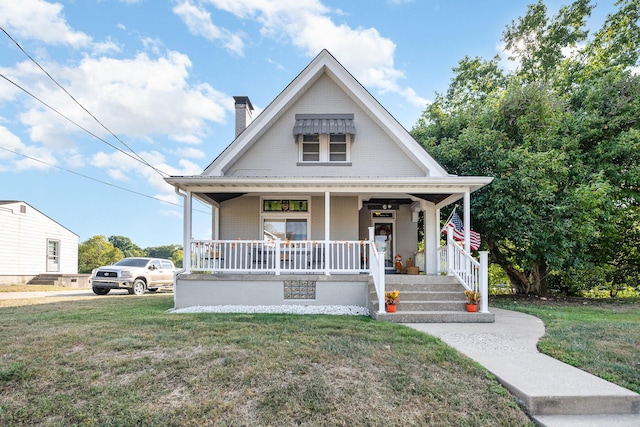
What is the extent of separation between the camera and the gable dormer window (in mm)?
11234

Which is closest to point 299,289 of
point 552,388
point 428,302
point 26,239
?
point 428,302

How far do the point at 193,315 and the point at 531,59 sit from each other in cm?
2150

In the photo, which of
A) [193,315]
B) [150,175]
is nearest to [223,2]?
[193,315]

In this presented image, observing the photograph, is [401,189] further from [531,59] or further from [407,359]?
[531,59]

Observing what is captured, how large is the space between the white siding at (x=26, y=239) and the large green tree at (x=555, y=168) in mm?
22421

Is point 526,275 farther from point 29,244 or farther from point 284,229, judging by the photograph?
point 29,244

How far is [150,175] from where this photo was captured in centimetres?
2170

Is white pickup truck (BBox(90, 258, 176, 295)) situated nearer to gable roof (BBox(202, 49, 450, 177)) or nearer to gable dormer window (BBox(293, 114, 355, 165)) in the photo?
gable roof (BBox(202, 49, 450, 177))

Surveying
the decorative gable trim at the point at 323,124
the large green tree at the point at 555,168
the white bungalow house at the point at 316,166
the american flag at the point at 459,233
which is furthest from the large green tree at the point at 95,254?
the american flag at the point at 459,233

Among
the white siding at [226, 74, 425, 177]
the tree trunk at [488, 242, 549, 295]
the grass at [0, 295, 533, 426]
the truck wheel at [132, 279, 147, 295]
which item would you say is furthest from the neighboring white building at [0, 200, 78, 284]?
the tree trunk at [488, 242, 549, 295]

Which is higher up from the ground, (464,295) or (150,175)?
(150,175)

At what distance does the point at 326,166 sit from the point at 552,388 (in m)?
8.65

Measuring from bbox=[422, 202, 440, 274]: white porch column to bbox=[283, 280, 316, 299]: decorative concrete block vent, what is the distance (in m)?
4.08

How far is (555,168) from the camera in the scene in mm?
11609
